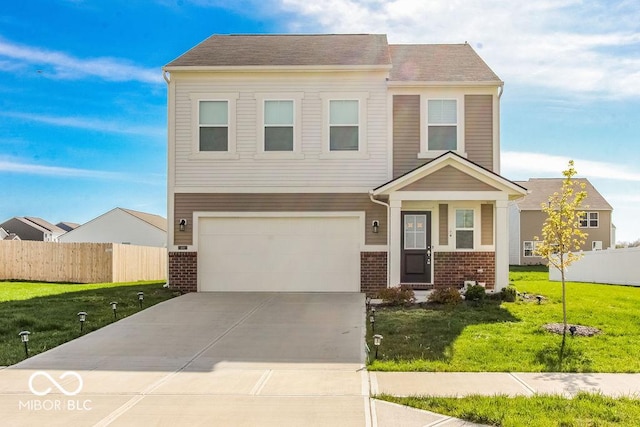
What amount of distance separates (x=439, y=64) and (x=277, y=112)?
5026mm

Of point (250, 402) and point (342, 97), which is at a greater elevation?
point (342, 97)

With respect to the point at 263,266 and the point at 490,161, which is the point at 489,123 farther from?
the point at 263,266

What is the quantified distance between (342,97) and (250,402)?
450 inches

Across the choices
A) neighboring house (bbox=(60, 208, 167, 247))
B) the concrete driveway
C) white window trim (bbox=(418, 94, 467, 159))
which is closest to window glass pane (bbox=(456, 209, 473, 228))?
white window trim (bbox=(418, 94, 467, 159))

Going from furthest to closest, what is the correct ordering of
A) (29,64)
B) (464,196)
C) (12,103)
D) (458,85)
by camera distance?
(12,103) < (29,64) < (458,85) < (464,196)

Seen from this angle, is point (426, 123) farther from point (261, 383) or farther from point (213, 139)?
point (261, 383)

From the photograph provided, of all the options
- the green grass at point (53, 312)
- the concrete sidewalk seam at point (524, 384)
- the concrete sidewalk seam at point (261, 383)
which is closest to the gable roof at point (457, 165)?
the green grass at point (53, 312)

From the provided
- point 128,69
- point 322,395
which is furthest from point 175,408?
point 128,69

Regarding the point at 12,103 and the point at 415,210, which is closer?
the point at 415,210

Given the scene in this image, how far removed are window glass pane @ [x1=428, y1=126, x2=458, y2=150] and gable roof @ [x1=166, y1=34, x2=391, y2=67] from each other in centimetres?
230

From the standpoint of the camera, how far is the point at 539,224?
42.2 m

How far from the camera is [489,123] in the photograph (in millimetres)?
16250

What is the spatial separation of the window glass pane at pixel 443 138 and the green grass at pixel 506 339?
487 cm

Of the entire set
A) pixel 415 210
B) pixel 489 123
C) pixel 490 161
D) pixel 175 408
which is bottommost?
pixel 175 408
